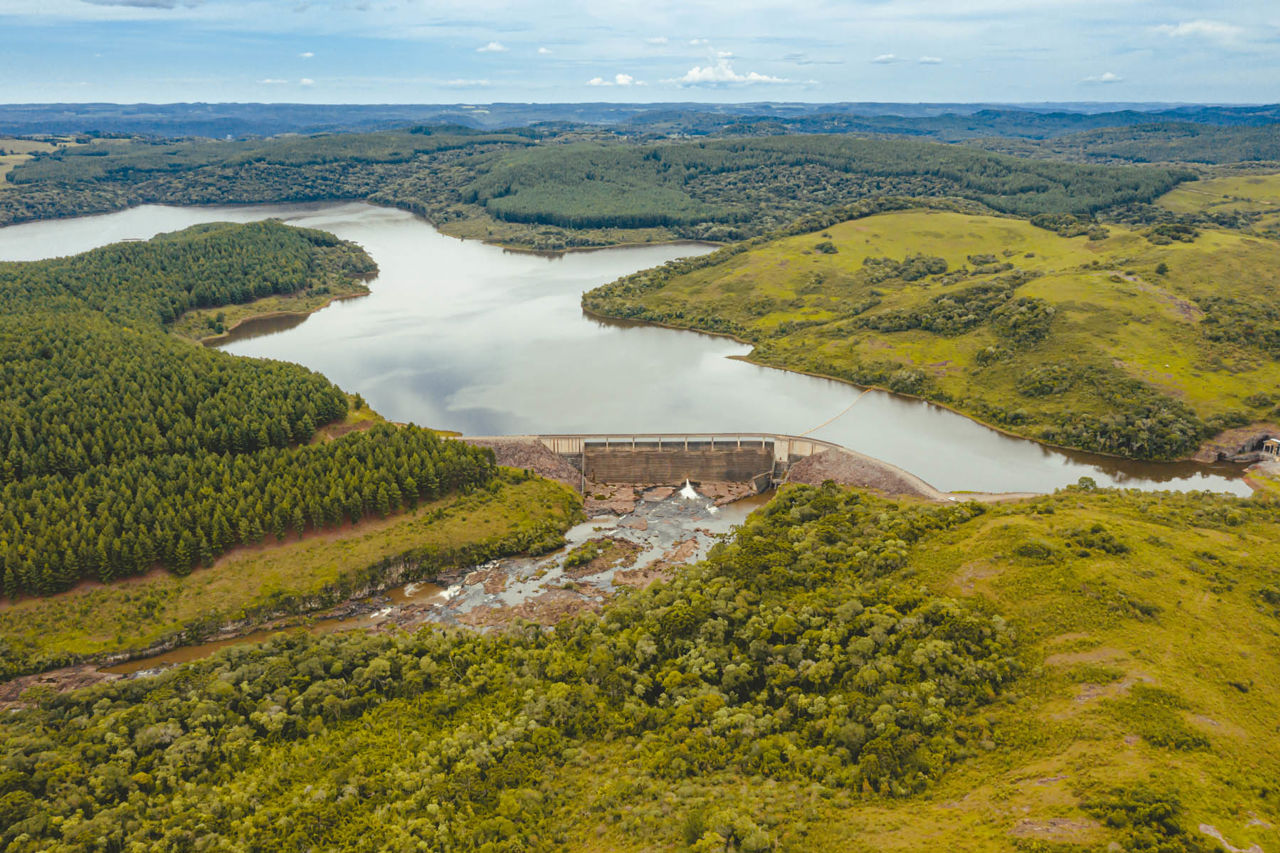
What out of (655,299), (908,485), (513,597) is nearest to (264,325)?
(655,299)

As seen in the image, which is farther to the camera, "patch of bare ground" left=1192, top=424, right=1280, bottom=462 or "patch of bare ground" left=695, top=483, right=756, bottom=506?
"patch of bare ground" left=1192, top=424, right=1280, bottom=462

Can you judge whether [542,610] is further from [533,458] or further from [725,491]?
[725,491]

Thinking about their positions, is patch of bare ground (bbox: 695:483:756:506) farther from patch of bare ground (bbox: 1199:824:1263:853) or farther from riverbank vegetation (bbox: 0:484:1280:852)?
patch of bare ground (bbox: 1199:824:1263:853)

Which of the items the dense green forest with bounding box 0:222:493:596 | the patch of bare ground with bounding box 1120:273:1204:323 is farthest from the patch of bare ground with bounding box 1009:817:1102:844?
the patch of bare ground with bounding box 1120:273:1204:323

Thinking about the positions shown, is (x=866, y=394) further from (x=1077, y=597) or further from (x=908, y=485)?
(x=1077, y=597)

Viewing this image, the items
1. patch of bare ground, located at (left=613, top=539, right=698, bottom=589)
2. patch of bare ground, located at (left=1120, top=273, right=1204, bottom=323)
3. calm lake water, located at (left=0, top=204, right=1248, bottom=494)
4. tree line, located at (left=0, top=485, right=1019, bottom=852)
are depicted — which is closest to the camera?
tree line, located at (left=0, top=485, right=1019, bottom=852)
